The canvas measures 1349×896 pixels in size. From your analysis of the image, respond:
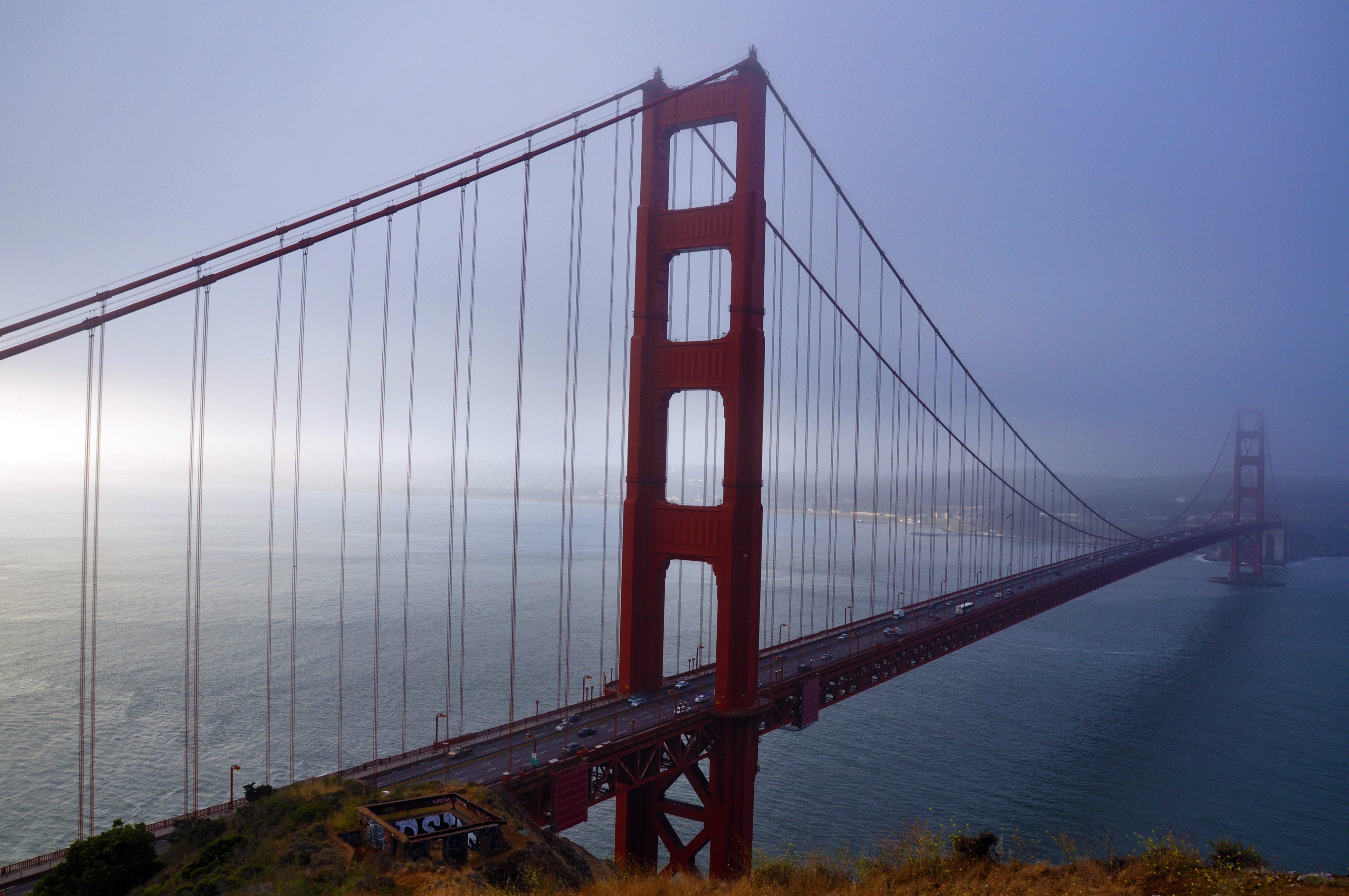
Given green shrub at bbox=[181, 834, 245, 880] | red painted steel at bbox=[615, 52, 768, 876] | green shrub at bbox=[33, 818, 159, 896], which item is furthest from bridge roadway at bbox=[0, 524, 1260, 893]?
green shrub at bbox=[181, 834, 245, 880]

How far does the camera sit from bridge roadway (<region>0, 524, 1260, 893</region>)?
1431 centimetres

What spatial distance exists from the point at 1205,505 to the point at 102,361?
193714 millimetres

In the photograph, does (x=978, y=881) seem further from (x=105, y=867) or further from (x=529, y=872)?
(x=105, y=867)

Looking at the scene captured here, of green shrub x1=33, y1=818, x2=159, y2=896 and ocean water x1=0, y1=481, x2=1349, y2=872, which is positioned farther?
ocean water x1=0, y1=481, x2=1349, y2=872

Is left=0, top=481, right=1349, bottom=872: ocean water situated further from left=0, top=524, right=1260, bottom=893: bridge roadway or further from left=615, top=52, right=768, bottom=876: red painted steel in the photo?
left=615, top=52, right=768, bottom=876: red painted steel

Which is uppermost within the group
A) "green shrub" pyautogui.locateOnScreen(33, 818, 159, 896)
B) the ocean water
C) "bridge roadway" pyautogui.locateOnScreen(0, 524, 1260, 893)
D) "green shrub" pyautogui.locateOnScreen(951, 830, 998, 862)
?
"green shrub" pyautogui.locateOnScreen(951, 830, 998, 862)

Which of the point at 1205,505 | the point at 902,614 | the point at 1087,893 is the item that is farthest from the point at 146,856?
the point at 1205,505

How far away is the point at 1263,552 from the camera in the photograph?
348ft

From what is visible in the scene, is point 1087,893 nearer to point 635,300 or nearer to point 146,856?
point 146,856

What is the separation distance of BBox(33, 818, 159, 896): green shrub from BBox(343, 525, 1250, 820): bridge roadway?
4.02m

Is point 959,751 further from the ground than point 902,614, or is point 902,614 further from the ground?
point 902,614

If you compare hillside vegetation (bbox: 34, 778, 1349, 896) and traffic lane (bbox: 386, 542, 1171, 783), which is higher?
hillside vegetation (bbox: 34, 778, 1349, 896)

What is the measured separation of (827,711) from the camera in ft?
120

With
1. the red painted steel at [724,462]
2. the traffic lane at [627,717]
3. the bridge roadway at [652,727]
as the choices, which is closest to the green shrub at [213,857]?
the bridge roadway at [652,727]
